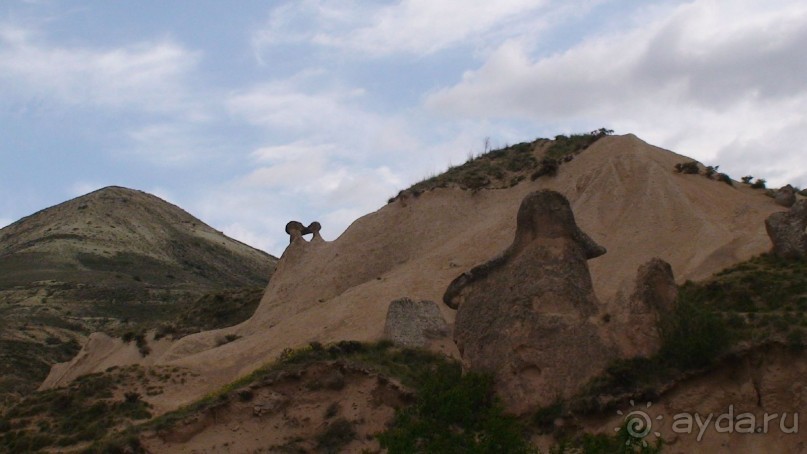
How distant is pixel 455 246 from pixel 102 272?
44533mm

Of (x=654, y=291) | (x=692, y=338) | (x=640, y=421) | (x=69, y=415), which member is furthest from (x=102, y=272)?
(x=640, y=421)

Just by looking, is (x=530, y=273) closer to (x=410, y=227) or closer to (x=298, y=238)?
(x=410, y=227)

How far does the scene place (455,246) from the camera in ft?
108

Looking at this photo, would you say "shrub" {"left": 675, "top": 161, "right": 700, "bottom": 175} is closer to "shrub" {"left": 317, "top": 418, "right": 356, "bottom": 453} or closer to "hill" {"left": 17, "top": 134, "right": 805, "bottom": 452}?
"hill" {"left": 17, "top": 134, "right": 805, "bottom": 452}

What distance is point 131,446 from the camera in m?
18.4

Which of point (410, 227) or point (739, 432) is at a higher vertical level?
point (410, 227)

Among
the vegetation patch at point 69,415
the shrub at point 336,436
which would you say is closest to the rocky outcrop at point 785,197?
the shrub at point 336,436

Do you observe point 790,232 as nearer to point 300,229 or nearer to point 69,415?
point 69,415

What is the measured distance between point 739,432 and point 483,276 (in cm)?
549

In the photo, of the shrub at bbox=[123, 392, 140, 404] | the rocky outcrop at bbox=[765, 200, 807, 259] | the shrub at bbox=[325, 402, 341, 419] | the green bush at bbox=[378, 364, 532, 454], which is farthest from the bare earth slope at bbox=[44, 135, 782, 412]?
the green bush at bbox=[378, 364, 532, 454]

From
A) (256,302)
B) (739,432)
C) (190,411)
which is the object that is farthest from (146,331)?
(739,432)

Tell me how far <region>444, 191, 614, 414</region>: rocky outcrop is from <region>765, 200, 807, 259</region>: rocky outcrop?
7.72m

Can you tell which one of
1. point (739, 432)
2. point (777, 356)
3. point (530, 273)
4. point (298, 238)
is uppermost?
point (298, 238)

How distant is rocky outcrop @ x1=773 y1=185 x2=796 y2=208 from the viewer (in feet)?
100.0
